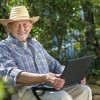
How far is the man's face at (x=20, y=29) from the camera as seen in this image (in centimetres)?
302

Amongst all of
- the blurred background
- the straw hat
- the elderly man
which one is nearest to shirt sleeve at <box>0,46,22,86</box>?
the elderly man

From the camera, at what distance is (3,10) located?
4.62 metres

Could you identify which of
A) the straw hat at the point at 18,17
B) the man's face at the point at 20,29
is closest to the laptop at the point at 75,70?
the man's face at the point at 20,29

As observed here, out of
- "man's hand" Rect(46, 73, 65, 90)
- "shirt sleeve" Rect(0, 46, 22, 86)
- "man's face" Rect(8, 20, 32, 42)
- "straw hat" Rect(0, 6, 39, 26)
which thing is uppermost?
"straw hat" Rect(0, 6, 39, 26)

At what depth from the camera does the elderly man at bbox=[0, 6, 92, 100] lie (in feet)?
8.65

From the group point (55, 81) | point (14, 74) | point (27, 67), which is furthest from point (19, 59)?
point (55, 81)

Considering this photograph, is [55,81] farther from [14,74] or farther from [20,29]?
[20,29]

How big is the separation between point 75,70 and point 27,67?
1.58 feet

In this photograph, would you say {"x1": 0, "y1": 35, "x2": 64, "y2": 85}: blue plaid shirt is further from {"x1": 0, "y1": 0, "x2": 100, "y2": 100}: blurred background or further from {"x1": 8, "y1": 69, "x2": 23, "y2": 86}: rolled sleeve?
{"x1": 0, "y1": 0, "x2": 100, "y2": 100}: blurred background

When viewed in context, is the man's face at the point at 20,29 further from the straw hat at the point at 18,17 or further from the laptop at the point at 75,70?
the laptop at the point at 75,70

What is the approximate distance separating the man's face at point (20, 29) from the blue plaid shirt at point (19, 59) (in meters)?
0.06

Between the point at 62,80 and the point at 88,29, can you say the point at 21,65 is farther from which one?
the point at 88,29

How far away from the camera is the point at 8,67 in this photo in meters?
2.74

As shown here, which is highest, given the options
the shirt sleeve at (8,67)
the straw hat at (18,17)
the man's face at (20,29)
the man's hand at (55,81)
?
the straw hat at (18,17)
